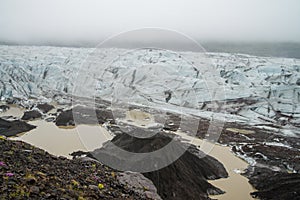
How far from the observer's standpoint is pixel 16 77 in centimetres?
3916

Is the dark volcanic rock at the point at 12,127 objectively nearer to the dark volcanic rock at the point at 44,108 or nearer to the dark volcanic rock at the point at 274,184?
the dark volcanic rock at the point at 44,108

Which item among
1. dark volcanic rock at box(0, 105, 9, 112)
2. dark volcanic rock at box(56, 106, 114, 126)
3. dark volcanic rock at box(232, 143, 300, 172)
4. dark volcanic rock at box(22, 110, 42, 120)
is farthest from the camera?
dark volcanic rock at box(0, 105, 9, 112)

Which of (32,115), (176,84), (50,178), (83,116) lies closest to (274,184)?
(50,178)

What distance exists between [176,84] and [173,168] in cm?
2715

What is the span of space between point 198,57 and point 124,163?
36.8 metres

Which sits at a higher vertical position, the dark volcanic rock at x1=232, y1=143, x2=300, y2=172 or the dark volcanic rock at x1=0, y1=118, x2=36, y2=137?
the dark volcanic rock at x1=0, y1=118, x2=36, y2=137

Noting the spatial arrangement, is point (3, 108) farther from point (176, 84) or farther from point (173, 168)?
point (173, 168)

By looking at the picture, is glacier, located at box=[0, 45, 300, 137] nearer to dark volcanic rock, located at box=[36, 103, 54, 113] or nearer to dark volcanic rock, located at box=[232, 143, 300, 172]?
dark volcanic rock, located at box=[36, 103, 54, 113]

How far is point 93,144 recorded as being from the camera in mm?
18594

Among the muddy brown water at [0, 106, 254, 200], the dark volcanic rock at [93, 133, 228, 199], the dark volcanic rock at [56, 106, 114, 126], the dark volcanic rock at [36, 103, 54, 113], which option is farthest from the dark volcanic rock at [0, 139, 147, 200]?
the dark volcanic rock at [36, 103, 54, 113]

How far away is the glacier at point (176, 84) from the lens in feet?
102

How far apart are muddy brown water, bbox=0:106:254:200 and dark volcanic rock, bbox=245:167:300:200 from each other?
1.42ft

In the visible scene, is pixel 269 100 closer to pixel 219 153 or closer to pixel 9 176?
pixel 219 153

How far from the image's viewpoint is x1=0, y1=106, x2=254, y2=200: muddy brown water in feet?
42.1
